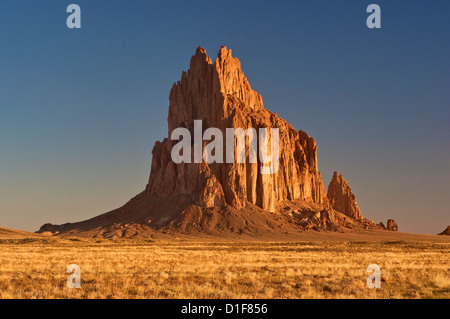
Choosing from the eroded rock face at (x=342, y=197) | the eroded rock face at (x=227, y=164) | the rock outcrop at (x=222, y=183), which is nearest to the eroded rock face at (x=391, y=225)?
the rock outcrop at (x=222, y=183)

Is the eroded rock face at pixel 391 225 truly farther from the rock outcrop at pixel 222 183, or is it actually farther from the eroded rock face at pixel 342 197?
the eroded rock face at pixel 342 197

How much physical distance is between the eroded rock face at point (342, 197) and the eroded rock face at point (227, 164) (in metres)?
4.02

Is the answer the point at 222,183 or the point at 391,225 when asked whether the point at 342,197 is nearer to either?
the point at 391,225

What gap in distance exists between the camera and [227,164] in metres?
126

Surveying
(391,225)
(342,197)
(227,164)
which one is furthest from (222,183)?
(391,225)

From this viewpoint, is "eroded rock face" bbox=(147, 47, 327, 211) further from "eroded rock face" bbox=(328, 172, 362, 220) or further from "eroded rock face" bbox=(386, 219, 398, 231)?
"eroded rock face" bbox=(386, 219, 398, 231)

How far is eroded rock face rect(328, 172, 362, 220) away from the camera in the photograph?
14962 cm

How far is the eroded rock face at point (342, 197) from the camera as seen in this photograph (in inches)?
5891

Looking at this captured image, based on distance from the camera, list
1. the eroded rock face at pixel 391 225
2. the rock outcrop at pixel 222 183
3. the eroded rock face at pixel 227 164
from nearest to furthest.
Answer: the rock outcrop at pixel 222 183 < the eroded rock face at pixel 227 164 < the eroded rock face at pixel 391 225

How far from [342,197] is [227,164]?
4834 cm

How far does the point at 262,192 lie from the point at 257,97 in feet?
127

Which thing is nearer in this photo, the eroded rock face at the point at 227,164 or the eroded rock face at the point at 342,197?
the eroded rock face at the point at 227,164

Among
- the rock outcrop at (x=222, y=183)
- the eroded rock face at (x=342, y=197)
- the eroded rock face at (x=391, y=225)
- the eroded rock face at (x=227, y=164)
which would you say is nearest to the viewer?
the rock outcrop at (x=222, y=183)
